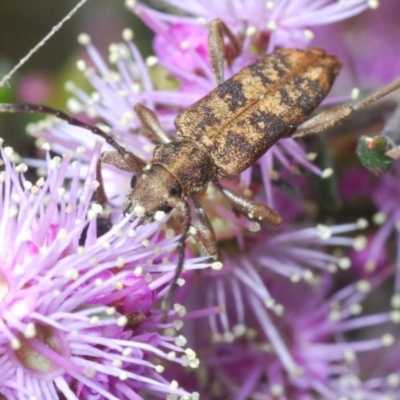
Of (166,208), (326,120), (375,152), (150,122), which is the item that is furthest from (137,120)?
(375,152)

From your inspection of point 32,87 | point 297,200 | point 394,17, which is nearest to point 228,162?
point 297,200

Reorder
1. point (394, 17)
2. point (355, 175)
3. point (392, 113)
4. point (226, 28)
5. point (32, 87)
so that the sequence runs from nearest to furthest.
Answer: point (226, 28)
point (392, 113)
point (355, 175)
point (32, 87)
point (394, 17)

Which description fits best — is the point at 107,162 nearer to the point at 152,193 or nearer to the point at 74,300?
the point at 152,193

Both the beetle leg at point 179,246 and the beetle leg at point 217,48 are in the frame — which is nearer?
the beetle leg at point 179,246

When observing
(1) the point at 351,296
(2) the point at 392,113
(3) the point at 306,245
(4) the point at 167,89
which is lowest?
(1) the point at 351,296

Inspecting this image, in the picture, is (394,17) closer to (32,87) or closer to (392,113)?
(392,113)

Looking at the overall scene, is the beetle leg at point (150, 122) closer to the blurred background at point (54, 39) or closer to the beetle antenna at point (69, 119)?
the beetle antenna at point (69, 119)

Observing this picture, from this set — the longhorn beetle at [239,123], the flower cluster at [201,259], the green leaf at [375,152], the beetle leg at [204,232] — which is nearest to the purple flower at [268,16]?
the flower cluster at [201,259]
